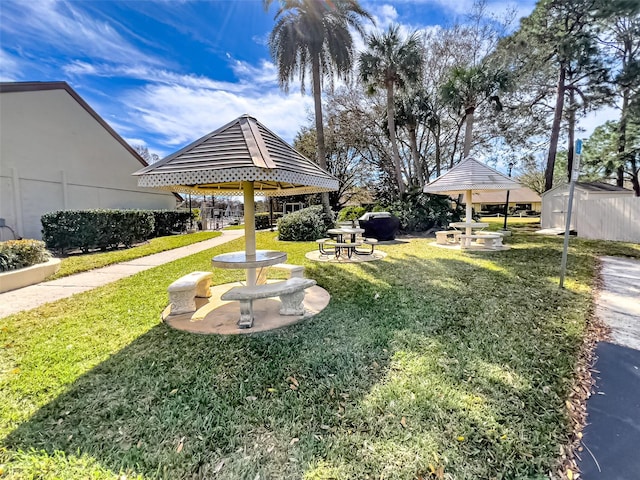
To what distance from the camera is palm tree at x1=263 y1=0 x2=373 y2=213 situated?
15016mm

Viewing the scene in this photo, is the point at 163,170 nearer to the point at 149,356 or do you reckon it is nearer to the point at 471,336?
the point at 149,356

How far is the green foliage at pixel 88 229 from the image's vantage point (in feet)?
30.2

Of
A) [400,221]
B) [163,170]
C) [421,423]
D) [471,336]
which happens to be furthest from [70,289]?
[400,221]

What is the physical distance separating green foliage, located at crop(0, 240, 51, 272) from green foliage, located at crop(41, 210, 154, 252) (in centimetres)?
270

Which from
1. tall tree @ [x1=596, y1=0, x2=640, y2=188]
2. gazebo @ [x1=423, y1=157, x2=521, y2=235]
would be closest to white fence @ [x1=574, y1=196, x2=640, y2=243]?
tall tree @ [x1=596, y1=0, x2=640, y2=188]

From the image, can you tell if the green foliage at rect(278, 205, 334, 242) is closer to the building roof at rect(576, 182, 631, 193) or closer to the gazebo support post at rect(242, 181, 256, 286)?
the gazebo support post at rect(242, 181, 256, 286)

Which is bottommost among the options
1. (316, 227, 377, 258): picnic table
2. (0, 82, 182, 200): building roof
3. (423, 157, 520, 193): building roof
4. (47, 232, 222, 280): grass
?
(47, 232, 222, 280): grass

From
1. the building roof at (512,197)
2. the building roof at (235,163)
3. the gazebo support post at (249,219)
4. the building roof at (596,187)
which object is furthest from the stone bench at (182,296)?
the building roof at (512,197)

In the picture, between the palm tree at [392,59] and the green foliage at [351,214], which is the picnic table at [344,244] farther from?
the palm tree at [392,59]

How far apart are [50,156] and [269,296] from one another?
13616mm

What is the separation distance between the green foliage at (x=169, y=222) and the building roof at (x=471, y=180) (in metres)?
14.5

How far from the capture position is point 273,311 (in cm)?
455

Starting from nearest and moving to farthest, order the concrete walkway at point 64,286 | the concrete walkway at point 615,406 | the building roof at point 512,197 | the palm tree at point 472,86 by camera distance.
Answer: the concrete walkway at point 615,406 < the concrete walkway at point 64,286 < the palm tree at point 472,86 < the building roof at point 512,197

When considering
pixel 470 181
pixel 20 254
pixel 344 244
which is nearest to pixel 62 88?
pixel 20 254
